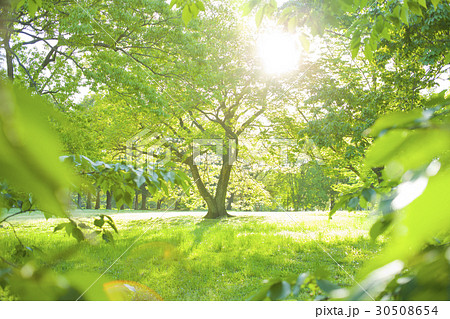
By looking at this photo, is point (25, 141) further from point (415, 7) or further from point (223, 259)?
point (223, 259)

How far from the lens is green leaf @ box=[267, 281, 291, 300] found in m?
0.45

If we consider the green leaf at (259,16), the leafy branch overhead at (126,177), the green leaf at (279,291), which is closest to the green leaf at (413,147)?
the green leaf at (279,291)

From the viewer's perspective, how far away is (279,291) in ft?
1.51

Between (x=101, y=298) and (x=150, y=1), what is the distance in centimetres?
766

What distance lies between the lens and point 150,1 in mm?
6711

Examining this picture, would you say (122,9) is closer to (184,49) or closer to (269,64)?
(184,49)

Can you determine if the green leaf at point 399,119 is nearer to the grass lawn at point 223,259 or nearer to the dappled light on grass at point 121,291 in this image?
the dappled light on grass at point 121,291

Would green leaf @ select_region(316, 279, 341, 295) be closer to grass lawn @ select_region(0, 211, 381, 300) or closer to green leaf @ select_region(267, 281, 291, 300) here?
green leaf @ select_region(267, 281, 291, 300)

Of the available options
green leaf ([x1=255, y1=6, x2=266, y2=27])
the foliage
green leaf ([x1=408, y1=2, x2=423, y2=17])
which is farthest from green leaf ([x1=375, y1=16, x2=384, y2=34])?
the foliage

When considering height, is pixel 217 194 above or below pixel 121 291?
above

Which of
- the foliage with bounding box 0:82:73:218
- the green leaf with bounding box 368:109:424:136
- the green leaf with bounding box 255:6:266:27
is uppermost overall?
the green leaf with bounding box 255:6:266:27

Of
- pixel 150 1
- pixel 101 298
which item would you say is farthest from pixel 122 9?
pixel 101 298

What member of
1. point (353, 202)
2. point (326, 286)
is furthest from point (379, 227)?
point (353, 202)

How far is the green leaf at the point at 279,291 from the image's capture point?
0.45 meters
